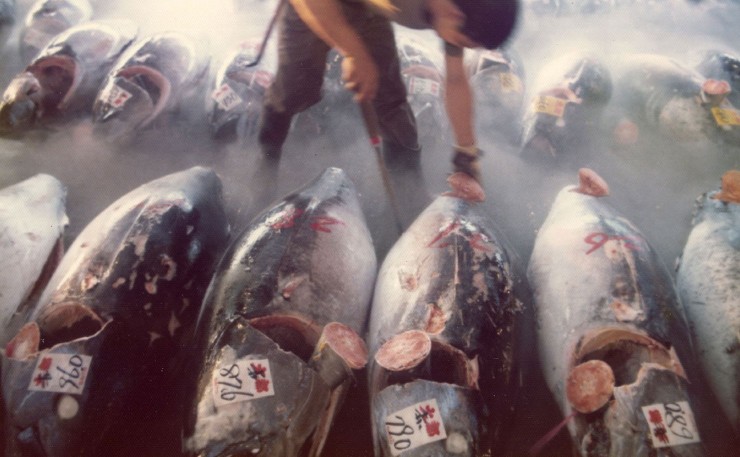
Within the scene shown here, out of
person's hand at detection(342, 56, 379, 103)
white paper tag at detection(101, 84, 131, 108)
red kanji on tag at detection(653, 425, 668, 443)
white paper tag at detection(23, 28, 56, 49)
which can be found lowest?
red kanji on tag at detection(653, 425, 668, 443)

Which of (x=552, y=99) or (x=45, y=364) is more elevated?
(x=552, y=99)

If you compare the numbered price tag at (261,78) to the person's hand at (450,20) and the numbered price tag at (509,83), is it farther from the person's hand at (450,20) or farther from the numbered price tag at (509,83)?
the numbered price tag at (509,83)

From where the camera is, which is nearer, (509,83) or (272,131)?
(272,131)

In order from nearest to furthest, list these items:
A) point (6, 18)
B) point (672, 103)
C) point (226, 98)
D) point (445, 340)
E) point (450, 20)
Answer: point (445, 340), point (450, 20), point (226, 98), point (672, 103), point (6, 18)

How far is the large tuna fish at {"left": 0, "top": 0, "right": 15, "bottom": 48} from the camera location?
194 inches

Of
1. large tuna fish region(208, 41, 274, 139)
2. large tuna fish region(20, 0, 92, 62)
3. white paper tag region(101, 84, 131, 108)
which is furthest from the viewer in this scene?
large tuna fish region(20, 0, 92, 62)

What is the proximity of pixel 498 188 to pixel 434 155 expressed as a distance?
0.59m

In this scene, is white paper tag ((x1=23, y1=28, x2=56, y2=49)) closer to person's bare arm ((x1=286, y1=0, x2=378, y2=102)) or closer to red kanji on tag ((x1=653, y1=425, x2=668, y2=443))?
person's bare arm ((x1=286, y1=0, x2=378, y2=102))

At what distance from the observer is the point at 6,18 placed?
500 centimetres

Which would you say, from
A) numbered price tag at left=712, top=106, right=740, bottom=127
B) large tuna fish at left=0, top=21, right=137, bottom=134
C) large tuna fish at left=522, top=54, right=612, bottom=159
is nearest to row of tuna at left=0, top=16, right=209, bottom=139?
large tuna fish at left=0, top=21, right=137, bottom=134

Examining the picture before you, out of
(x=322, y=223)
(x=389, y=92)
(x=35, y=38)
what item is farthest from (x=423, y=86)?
(x=35, y=38)

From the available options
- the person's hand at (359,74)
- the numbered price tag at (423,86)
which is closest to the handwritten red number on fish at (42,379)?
the person's hand at (359,74)

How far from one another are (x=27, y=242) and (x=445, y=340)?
2309 millimetres

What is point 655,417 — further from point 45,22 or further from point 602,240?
point 45,22
